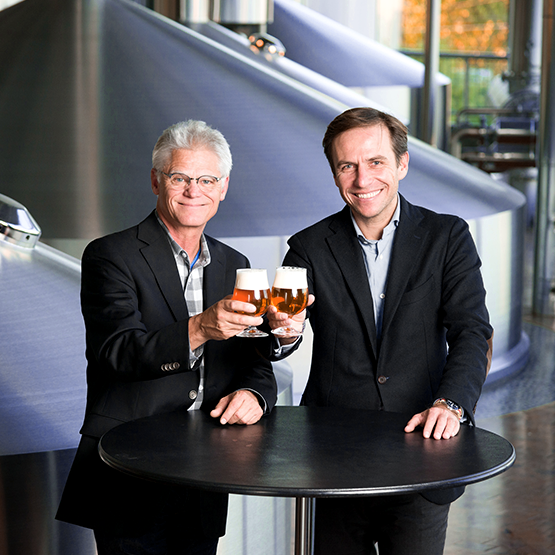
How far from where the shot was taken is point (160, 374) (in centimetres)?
227

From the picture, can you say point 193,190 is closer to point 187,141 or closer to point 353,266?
point 187,141

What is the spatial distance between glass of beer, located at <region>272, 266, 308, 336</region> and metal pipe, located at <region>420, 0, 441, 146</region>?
10117 mm

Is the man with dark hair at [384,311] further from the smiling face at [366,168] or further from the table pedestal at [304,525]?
the table pedestal at [304,525]

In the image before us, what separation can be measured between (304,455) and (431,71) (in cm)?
1079

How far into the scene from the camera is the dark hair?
2.45 meters

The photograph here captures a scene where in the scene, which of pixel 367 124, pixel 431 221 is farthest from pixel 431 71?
pixel 367 124

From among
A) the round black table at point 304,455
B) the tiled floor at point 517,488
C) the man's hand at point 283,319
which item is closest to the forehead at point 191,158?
the man's hand at point 283,319

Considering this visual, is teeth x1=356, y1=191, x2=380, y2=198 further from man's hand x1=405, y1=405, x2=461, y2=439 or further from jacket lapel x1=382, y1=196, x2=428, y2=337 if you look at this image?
man's hand x1=405, y1=405, x2=461, y2=439

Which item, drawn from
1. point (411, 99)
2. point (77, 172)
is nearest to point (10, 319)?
point (77, 172)

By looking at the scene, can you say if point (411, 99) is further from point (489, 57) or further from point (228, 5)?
point (489, 57)

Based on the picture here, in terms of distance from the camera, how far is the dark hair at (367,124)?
245 cm

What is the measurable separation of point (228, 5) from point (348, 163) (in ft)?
25.1

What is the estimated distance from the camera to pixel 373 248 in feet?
8.49

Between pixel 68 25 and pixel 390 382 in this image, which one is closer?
pixel 390 382
